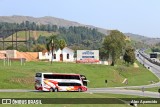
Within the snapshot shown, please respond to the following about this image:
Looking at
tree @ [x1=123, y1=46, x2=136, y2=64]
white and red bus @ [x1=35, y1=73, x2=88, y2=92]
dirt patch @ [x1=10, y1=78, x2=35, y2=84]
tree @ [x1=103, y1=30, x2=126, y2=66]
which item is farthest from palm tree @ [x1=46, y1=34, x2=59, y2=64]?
white and red bus @ [x1=35, y1=73, x2=88, y2=92]

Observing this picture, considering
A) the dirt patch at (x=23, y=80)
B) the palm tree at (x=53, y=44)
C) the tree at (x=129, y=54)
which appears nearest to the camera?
the dirt patch at (x=23, y=80)

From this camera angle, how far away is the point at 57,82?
54531mm

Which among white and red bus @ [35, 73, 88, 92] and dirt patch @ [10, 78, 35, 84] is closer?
white and red bus @ [35, 73, 88, 92]

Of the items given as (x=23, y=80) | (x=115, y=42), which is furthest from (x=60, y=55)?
(x=23, y=80)

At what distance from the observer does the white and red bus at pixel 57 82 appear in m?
53.5

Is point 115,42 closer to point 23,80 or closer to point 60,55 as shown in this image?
point 60,55

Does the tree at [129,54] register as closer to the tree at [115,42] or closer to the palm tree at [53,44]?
the tree at [115,42]

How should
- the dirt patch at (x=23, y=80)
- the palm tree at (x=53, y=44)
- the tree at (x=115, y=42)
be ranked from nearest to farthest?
1. the dirt patch at (x=23, y=80)
2. the palm tree at (x=53, y=44)
3. the tree at (x=115, y=42)

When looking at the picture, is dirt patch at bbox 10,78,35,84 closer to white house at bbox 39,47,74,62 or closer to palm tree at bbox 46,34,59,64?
palm tree at bbox 46,34,59,64

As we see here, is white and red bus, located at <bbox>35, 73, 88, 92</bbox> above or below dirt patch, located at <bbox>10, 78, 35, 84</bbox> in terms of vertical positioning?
above

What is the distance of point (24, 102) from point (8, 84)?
32.1 m

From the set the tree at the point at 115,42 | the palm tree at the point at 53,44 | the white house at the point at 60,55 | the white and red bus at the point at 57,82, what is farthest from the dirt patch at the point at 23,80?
the white house at the point at 60,55

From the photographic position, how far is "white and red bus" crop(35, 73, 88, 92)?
5354 cm

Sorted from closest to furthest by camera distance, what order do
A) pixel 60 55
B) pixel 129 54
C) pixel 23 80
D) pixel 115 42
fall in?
pixel 23 80 → pixel 115 42 → pixel 60 55 → pixel 129 54
